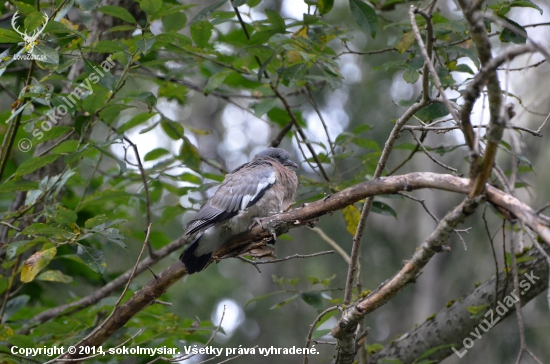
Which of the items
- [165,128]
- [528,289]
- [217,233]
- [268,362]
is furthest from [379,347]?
[268,362]

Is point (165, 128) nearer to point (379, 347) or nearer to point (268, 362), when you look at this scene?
point (379, 347)

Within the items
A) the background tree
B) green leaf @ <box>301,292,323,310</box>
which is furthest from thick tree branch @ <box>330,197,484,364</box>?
green leaf @ <box>301,292,323,310</box>

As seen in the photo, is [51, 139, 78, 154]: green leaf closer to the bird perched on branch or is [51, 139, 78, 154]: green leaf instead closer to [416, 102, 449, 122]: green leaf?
the bird perched on branch

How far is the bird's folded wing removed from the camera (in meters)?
3.85

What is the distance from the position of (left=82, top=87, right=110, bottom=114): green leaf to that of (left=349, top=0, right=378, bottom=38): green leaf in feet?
5.91

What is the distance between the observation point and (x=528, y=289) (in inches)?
161

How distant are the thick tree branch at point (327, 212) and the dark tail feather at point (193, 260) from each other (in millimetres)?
44

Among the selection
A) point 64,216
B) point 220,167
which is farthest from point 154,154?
point 64,216

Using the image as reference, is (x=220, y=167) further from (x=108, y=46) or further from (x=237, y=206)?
(x=108, y=46)

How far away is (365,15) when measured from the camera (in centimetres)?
365

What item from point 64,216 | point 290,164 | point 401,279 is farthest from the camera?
point 290,164

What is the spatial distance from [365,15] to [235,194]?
65.0 inches

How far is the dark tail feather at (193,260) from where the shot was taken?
3.45 metres

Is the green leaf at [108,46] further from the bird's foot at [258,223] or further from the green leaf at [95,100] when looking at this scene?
the bird's foot at [258,223]
